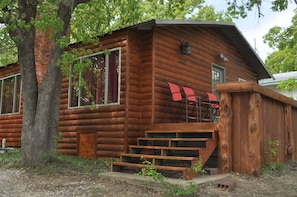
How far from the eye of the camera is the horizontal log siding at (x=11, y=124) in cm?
1007

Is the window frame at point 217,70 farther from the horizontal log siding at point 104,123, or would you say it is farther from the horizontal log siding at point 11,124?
the horizontal log siding at point 11,124

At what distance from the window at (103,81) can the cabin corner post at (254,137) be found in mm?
2972

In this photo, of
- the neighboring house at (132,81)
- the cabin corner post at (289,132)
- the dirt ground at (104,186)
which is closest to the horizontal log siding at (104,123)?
the neighboring house at (132,81)

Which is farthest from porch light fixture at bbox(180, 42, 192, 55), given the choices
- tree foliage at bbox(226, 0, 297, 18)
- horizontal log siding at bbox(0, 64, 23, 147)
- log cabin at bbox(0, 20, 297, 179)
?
horizontal log siding at bbox(0, 64, 23, 147)

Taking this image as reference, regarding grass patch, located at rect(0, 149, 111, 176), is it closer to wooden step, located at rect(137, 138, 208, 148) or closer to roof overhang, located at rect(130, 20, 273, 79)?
wooden step, located at rect(137, 138, 208, 148)

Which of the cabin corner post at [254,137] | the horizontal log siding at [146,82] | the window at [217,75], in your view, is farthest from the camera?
the window at [217,75]

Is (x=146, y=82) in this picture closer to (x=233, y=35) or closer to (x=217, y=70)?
(x=217, y=70)

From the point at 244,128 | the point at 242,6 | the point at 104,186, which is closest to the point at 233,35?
the point at 242,6

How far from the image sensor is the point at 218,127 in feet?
17.7

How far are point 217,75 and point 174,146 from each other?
14.3ft

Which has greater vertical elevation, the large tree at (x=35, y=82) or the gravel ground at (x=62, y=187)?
the large tree at (x=35, y=82)

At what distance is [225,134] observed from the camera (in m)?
5.23

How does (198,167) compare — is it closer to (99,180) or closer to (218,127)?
(218,127)

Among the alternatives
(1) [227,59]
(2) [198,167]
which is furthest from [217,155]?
(1) [227,59]
